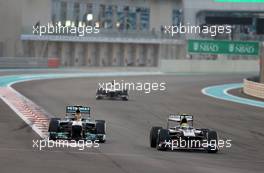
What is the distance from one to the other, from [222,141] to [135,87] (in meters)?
27.1

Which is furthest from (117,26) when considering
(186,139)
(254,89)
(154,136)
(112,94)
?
(186,139)

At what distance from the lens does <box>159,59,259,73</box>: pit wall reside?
68625 mm

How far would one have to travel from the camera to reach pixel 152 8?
255 feet

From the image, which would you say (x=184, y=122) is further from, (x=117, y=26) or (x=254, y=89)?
(x=117, y=26)

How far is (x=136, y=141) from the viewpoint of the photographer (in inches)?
706

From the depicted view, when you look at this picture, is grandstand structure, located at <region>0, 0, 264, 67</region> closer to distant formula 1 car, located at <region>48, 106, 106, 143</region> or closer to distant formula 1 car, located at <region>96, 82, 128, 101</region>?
distant formula 1 car, located at <region>96, 82, 128, 101</region>

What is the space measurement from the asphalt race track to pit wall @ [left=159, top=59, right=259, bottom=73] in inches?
1296

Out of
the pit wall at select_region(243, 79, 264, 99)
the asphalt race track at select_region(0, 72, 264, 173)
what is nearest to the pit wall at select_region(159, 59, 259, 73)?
the pit wall at select_region(243, 79, 264, 99)

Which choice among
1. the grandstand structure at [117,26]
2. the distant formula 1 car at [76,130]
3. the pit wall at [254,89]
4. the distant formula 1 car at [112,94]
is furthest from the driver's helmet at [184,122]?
the grandstand structure at [117,26]

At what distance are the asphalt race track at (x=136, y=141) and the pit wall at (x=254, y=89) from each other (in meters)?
5.47

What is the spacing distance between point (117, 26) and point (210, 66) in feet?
37.6

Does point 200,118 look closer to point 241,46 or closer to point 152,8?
point 241,46

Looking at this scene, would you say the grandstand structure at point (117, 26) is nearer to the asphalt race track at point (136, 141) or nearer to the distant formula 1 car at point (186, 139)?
the asphalt race track at point (136, 141)

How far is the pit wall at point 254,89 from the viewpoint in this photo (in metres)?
40.4
